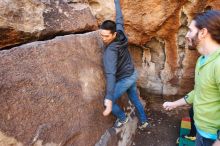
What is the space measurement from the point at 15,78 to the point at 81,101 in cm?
71

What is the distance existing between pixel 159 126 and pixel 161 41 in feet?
3.79

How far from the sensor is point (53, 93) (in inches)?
85.7

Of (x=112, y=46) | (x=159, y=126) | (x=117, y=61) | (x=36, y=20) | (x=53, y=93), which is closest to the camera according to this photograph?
(x=53, y=93)

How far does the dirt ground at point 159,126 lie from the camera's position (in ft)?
11.4

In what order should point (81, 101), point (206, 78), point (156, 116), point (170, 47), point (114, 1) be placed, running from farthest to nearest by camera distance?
1. point (156, 116)
2. point (170, 47)
3. point (114, 1)
4. point (81, 101)
5. point (206, 78)

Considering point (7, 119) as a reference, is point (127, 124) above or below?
below

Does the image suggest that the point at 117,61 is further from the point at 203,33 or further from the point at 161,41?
the point at 161,41

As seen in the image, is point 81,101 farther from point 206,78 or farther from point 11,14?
point 206,78

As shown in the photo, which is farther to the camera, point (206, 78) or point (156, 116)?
point (156, 116)

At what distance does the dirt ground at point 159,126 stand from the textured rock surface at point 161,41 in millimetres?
229

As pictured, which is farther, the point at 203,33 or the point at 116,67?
the point at 116,67

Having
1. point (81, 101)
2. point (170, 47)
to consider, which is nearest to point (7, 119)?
point (81, 101)

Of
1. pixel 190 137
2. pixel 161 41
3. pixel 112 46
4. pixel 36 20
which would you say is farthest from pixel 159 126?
pixel 36 20

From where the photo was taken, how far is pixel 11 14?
2.22m
